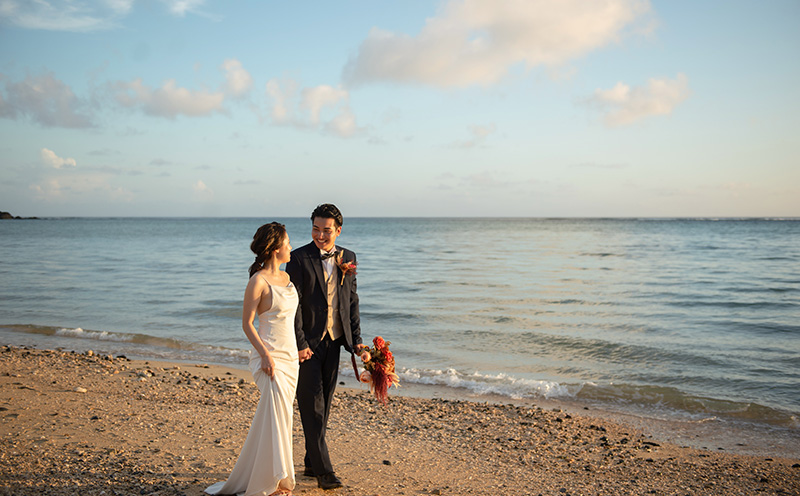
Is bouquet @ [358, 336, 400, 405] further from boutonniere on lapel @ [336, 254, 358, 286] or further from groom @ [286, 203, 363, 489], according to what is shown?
boutonniere on lapel @ [336, 254, 358, 286]

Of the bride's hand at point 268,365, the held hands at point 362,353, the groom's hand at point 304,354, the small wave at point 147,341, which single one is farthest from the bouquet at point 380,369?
the small wave at point 147,341

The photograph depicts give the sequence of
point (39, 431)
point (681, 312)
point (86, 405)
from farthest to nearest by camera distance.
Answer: point (681, 312) → point (86, 405) → point (39, 431)

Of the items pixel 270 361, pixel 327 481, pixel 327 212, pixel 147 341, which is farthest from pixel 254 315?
pixel 147 341

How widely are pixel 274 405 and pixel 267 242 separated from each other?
3.90ft

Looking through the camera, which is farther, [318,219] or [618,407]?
[618,407]

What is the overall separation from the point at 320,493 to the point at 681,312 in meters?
15.0

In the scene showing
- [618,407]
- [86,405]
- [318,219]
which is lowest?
[618,407]

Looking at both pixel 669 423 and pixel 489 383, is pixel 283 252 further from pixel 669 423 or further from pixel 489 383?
pixel 669 423

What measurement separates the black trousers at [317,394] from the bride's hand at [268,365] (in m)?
0.53

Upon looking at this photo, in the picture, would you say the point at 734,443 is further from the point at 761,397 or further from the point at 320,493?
the point at 320,493

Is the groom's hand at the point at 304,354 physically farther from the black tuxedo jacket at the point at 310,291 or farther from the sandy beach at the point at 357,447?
the sandy beach at the point at 357,447

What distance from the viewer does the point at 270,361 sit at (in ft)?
12.7

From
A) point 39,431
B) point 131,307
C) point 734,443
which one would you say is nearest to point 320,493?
point 39,431

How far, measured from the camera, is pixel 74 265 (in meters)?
28.6
